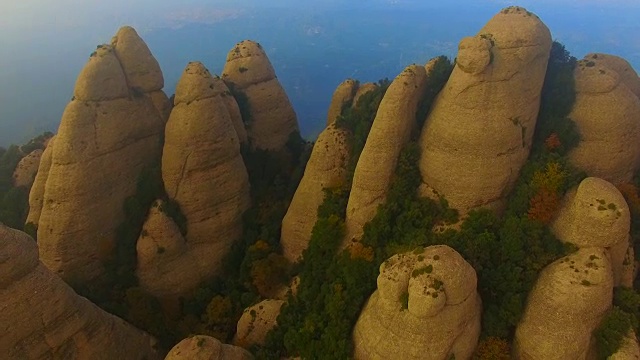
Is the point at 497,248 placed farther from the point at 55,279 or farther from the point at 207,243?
the point at 55,279

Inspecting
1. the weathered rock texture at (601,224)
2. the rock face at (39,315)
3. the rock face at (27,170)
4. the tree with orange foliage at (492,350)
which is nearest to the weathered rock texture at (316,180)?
the rock face at (39,315)

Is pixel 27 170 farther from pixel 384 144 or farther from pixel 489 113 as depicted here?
pixel 489 113

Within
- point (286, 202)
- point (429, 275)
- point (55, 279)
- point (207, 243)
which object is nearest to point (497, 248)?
point (429, 275)

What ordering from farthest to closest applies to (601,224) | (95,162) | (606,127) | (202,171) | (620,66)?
(202,171)
(620,66)
(95,162)
(606,127)
(601,224)

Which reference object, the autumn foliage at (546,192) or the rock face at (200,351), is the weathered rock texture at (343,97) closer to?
the autumn foliage at (546,192)

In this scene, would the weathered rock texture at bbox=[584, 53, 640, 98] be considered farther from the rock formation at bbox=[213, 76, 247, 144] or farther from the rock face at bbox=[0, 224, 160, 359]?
the rock face at bbox=[0, 224, 160, 359]

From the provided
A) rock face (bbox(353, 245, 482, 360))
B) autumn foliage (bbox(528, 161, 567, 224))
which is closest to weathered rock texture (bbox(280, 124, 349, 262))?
rock face (bbox(353, 245, 482, 360))

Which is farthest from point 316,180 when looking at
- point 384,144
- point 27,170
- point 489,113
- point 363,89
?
point 27,170
